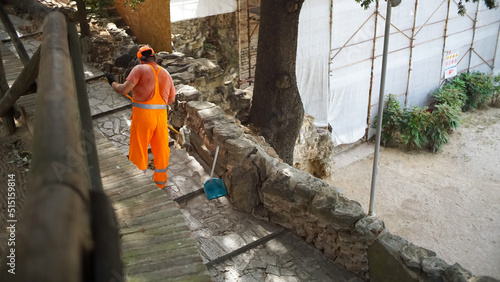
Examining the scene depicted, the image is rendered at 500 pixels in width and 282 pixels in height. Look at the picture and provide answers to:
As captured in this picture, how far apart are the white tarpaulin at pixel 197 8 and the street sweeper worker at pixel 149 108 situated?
4.88 meters

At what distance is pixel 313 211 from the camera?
4.11m

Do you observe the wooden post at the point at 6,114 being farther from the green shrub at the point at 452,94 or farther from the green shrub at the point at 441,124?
the green shrub at the point at 452,94

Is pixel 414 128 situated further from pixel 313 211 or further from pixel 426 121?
pixel 313 211

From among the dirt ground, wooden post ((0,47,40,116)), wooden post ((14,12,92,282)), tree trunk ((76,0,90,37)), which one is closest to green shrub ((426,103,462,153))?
→ the dirt ground

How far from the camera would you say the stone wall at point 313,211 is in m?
3.56

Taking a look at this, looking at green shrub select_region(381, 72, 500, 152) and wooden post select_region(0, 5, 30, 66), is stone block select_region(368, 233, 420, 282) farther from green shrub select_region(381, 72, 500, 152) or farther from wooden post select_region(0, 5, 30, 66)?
green shrub select_region(381, 72, 500, 152)

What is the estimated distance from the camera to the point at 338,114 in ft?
Result: 40.0

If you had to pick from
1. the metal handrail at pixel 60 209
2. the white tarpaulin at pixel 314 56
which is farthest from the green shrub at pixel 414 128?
the metal handrail at pixel 60 209

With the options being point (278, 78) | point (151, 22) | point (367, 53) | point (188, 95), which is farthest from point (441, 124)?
point (188, 95)

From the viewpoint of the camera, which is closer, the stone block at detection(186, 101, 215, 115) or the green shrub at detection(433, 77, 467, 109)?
the stone block at detection(186, 101, 215, 115)

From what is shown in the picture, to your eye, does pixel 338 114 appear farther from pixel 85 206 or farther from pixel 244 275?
pixel 85 206

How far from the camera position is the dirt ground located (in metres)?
8.54

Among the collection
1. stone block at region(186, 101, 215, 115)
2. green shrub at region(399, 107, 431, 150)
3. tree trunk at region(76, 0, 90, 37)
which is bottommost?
green shrub at region(399, 107, 431, 150)

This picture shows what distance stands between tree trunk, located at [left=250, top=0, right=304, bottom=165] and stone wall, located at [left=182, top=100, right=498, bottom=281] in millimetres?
2277
